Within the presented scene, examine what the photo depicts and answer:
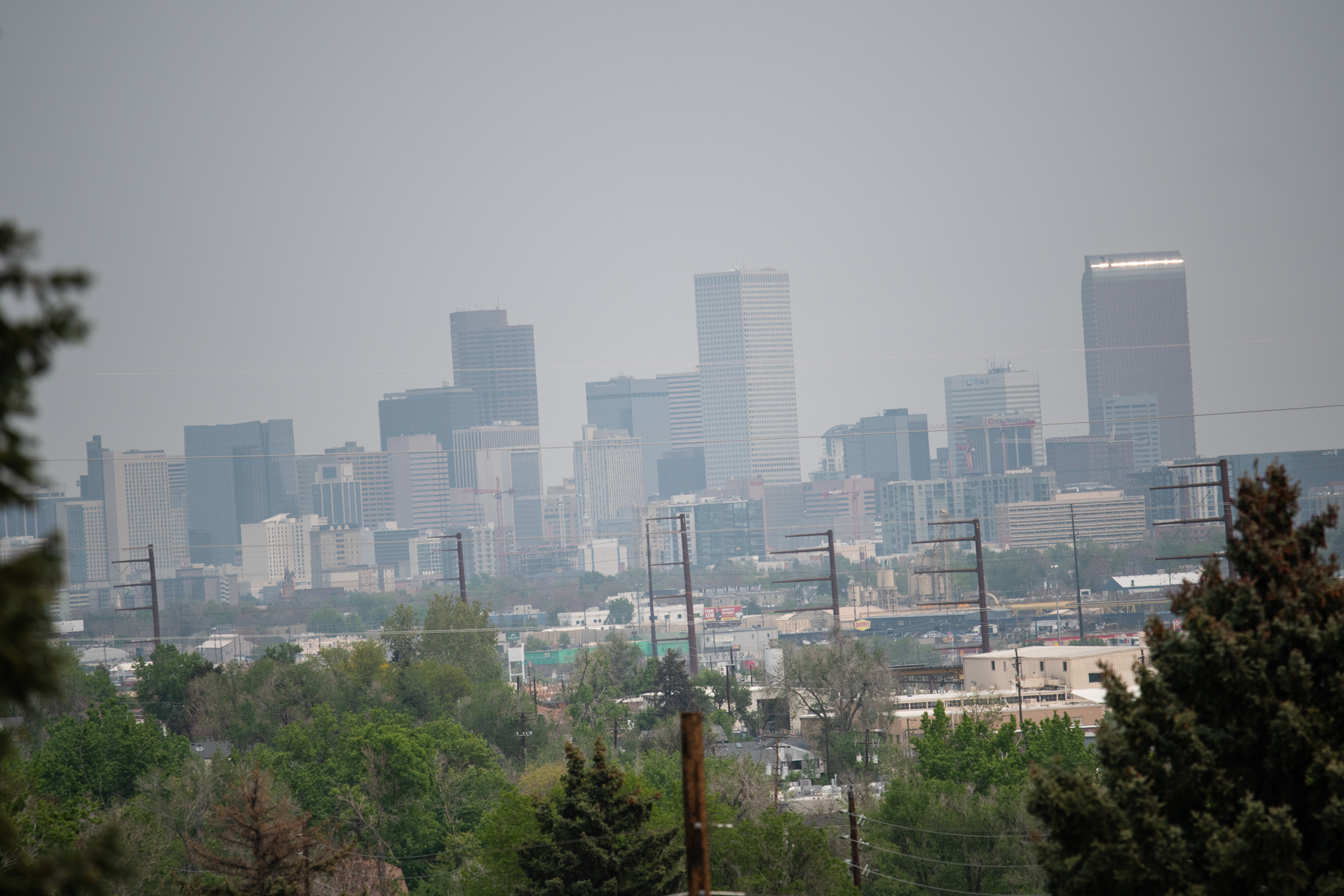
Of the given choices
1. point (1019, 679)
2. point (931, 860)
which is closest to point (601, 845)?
point (931, 860)

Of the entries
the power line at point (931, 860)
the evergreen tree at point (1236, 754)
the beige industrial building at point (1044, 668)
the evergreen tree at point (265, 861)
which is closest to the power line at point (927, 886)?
the power line at point (931, 860)

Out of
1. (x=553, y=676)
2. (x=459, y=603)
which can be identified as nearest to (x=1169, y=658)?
(x=459, y=603)

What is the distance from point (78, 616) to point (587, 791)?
16073 centimetres

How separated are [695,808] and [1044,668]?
179ft

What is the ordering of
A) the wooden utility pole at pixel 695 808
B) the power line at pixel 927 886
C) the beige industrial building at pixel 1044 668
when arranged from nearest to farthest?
the wooden utility pole at pixel 695 808 < the power line at pixel 927 886 < the beige industrial building at pixel 1044 668

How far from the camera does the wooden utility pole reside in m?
10.6

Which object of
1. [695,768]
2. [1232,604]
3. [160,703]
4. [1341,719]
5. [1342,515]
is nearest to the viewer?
[1341,719]

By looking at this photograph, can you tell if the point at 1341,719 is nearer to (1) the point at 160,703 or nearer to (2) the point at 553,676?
(1) the point at 160,703

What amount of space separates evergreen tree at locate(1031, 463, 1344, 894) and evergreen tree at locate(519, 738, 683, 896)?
8.78 m

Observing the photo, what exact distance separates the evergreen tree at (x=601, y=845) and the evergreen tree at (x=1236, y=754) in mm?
8784

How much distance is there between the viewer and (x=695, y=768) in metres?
10.8

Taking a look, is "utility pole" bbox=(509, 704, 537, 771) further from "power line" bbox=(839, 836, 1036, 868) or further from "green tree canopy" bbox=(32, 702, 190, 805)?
"power line" bbox=(839, 836, 1036, 868)

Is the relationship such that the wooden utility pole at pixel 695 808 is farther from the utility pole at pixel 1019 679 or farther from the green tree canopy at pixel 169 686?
the green tree canopy at pixel 169 686

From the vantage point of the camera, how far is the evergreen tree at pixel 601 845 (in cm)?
1742
